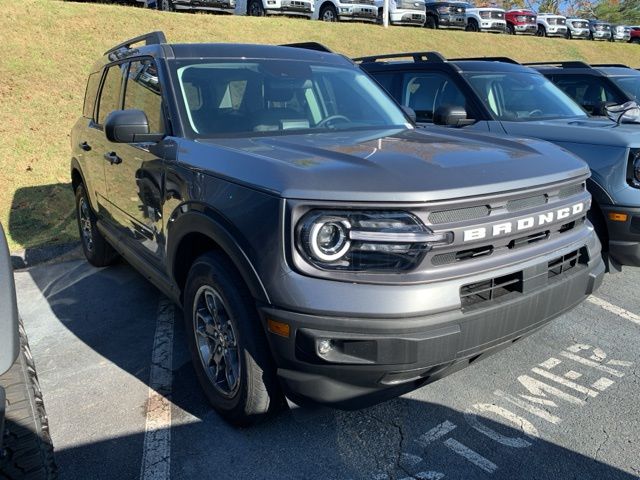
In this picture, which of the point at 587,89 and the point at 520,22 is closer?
the point at 587,89

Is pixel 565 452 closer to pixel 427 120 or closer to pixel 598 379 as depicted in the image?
pixel 598 379

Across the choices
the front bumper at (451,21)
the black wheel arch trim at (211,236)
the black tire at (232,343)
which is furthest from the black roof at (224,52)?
the front bumper at (451,21)

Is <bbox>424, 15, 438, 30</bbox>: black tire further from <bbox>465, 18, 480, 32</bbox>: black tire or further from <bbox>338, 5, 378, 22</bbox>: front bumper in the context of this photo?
<bbox>338, 5, 378, 22</bbox>: front bumper

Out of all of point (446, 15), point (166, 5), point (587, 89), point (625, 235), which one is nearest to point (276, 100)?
point (625, 235)

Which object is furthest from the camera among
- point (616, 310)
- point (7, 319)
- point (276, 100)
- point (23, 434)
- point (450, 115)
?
point (450, 115)

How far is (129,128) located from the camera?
304 centimetres

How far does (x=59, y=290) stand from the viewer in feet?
16.2

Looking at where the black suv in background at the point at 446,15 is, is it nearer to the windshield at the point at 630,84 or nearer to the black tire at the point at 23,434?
the windshield at the point at 630,84

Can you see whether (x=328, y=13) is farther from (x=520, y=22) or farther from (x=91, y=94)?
(x=91, y=94)

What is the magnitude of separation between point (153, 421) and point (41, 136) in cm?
737

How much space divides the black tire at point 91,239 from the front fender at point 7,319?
3.16 m

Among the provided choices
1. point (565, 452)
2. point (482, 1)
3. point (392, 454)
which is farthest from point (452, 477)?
point (482, 1)

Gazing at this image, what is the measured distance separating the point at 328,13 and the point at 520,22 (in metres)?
10.8

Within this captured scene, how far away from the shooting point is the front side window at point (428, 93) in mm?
5680
